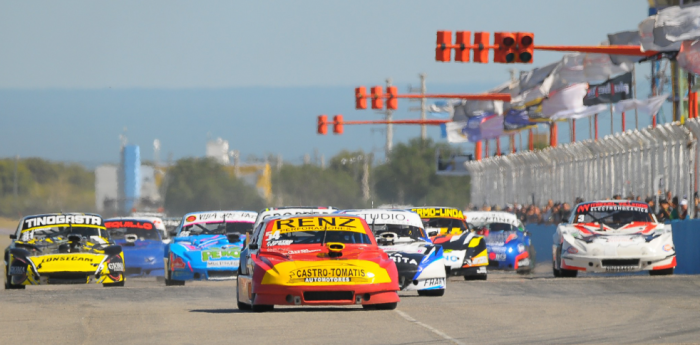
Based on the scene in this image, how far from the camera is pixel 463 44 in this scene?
24.1 meters

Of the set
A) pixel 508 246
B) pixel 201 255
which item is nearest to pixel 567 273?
pixel 508 246

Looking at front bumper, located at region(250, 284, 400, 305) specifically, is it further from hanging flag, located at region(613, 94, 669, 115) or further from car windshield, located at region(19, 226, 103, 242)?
hanging flag, located at region(613, 94, 669, 115)

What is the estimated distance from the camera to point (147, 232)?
83.4 ft

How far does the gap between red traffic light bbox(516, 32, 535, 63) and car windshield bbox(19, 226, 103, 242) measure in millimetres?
7729

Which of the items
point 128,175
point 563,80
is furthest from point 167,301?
point 128,175

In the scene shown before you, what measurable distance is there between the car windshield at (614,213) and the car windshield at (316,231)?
7.59 metres

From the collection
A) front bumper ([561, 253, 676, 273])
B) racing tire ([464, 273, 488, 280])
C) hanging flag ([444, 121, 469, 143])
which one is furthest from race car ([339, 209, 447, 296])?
hanging flag ([444, 121, 469, 143])

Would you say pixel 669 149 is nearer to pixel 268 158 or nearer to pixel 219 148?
pixel 268 158

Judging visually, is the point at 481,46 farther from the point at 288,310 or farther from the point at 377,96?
the point at 377,96

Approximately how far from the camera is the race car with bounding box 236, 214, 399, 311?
13.1 m

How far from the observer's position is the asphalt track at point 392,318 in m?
11.1

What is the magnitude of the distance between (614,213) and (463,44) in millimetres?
4582

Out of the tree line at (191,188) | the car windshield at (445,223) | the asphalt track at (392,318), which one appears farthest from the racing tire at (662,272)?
the tree line at (191,188)

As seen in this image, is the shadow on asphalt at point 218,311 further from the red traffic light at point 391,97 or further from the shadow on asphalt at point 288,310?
the red traffic light at point 391,97
